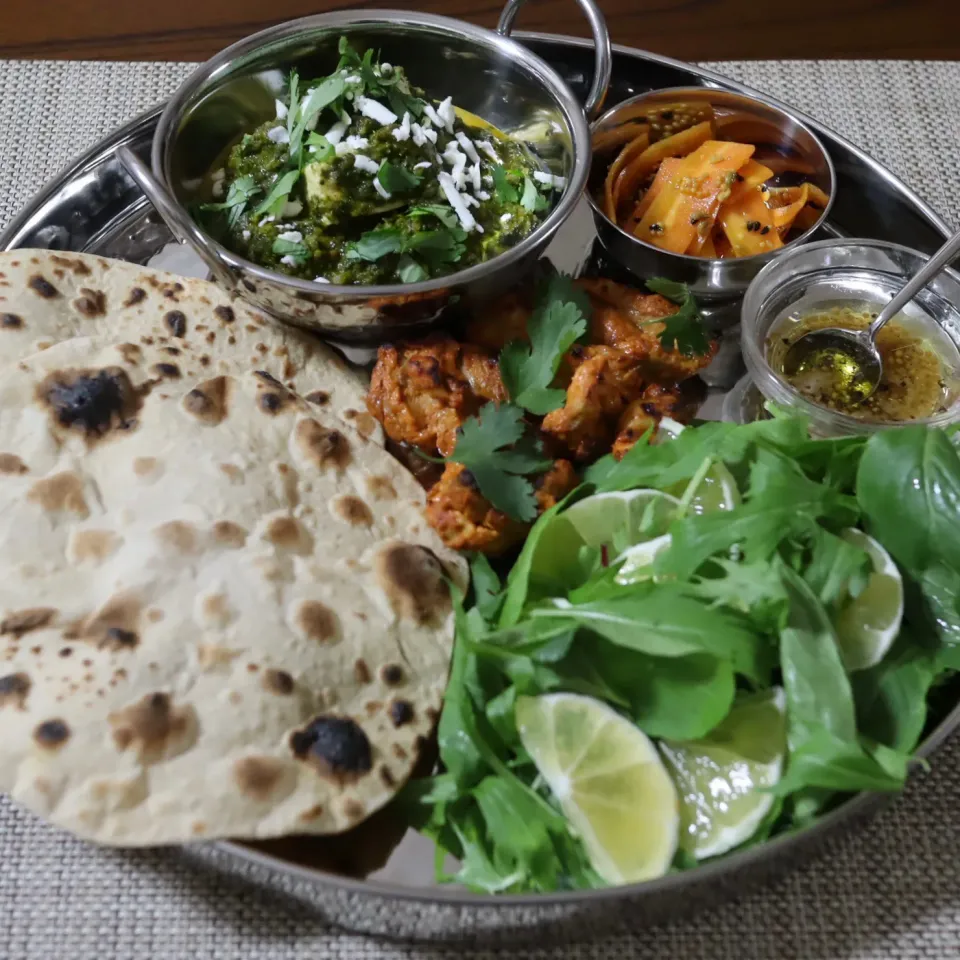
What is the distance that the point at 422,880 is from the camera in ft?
5.18

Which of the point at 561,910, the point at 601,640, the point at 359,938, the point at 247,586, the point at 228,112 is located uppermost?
the point at 228,112

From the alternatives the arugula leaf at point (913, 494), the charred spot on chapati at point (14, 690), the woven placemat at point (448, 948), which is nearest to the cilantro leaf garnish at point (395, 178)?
the arugula leaf at point (913, 494)

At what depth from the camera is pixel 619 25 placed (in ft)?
11.1

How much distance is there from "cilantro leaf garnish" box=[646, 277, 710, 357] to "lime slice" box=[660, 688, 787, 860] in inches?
33.1

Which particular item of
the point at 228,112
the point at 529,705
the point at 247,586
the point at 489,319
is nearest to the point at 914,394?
the point at 489,319

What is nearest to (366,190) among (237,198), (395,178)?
(395,178)

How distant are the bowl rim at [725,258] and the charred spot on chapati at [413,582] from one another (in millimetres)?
975

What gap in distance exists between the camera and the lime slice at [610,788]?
1.44 m

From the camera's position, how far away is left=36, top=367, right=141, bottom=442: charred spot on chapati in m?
1.78

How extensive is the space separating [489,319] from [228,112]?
34.6 inches

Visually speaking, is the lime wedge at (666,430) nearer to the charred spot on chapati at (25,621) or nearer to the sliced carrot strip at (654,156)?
the sliced carrot strip at (654,156)

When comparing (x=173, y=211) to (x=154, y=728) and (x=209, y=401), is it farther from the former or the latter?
(x=154, y=728)

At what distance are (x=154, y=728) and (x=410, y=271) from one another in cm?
110

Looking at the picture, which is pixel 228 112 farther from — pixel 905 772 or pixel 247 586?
pixel 905 772
